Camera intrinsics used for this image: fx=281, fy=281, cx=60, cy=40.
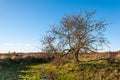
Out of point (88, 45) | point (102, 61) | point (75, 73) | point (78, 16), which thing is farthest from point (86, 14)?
point (75, 73)

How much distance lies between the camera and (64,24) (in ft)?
110

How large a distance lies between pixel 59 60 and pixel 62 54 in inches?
32.5

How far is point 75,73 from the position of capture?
92.0 feet

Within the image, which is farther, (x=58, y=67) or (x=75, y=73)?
(x=58, y=67)

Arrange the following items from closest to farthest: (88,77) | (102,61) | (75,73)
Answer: (88,77), (75,73), (102,61)

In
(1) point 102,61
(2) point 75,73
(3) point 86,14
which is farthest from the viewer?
(3) point 86,14

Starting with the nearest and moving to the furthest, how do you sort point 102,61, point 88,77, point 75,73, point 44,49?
1. point 88,77
2. point 75,73
3. point 102,61
4. point 44,49

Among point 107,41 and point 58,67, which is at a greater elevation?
point 107,41

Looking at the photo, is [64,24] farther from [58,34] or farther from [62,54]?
[62,54]

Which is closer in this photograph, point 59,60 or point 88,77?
point 88,77

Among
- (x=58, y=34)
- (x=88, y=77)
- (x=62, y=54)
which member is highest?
(x=58, y=34)

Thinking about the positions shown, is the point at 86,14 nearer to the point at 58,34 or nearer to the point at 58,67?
the point at 58,34

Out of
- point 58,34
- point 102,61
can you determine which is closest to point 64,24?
point 58,34

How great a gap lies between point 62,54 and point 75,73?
6.74 metres
